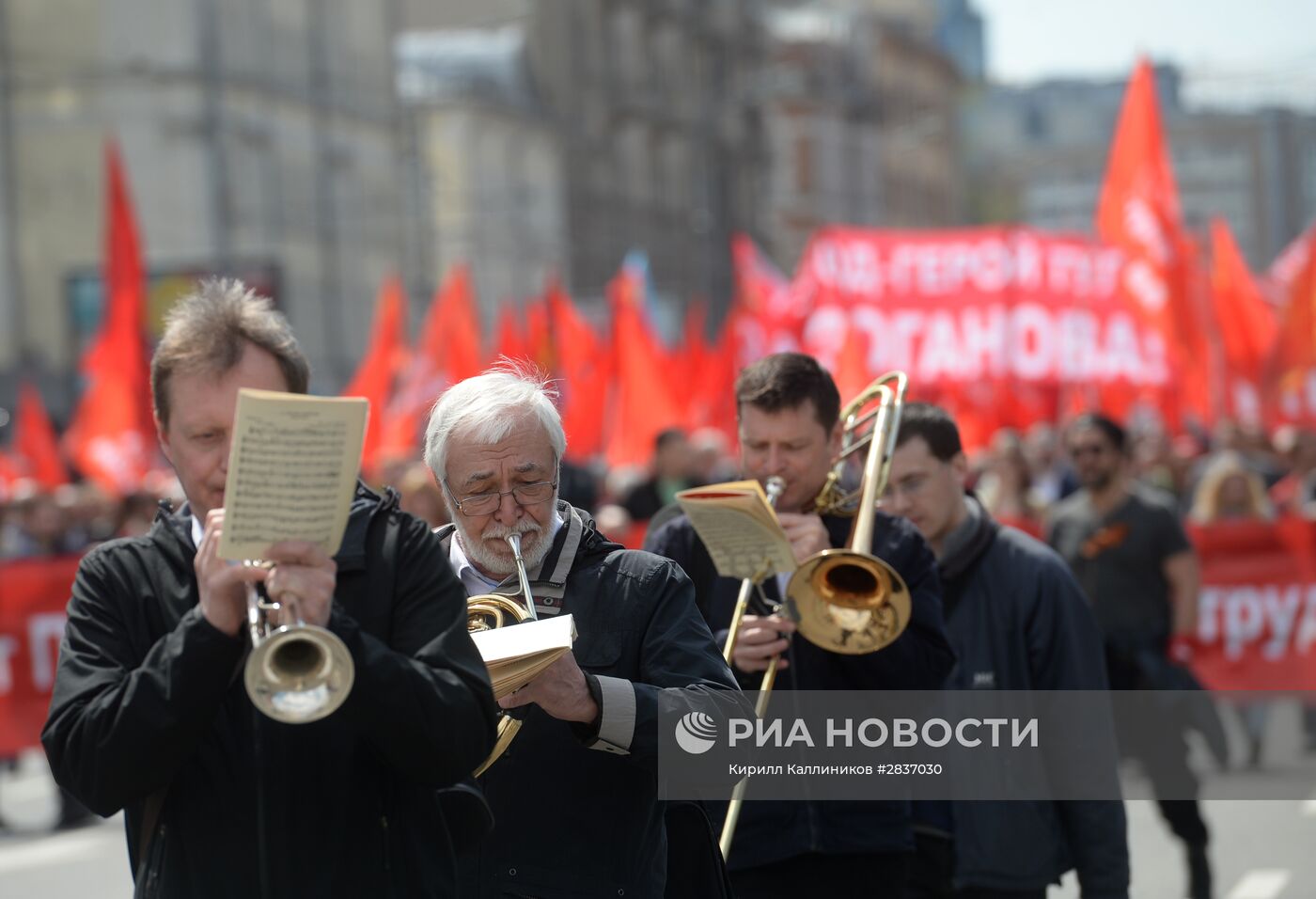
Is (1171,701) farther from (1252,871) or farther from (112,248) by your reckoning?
(112,248)

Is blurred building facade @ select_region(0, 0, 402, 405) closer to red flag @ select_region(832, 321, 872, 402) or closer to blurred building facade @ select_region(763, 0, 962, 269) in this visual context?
red flag @ select_region(832, 321, 872, 402)

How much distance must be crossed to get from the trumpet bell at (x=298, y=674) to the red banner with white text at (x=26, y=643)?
8934 mm

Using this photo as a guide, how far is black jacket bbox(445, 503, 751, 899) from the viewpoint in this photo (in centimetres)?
365

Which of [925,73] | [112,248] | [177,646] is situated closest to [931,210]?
[925,73]

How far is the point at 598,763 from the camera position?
3727 mm

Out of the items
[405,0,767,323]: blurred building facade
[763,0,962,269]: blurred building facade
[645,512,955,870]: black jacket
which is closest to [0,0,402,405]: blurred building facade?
[405,0,767,323]: blurred building facade

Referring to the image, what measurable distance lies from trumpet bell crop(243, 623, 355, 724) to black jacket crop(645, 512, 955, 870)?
6.32ft

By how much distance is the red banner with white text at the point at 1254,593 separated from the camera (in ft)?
41.0

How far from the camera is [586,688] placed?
353 cm

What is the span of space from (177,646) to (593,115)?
6368 centimetres

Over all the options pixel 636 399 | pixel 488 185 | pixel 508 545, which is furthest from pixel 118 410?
pixel 488 185

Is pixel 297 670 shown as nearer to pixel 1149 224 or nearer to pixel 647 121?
pixel 1149 224

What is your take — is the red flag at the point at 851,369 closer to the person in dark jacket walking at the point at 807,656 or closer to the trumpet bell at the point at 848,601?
the person in dark jacket walking at the point at 807,656

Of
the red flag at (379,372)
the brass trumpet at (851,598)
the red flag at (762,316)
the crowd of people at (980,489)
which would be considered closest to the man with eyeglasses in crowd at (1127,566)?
the crowd of people at (980,489)
